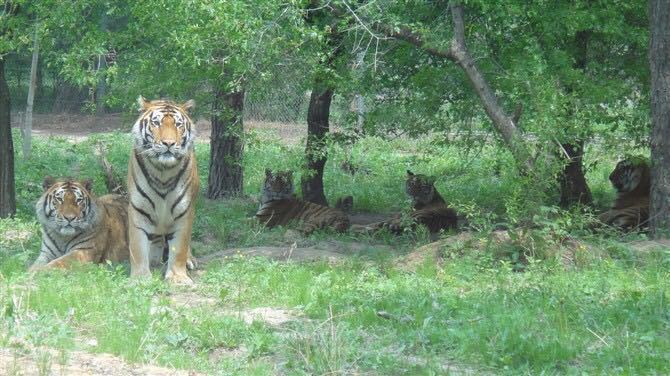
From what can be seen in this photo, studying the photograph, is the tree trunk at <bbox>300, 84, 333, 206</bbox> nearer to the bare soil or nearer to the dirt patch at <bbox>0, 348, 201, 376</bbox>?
the dirt patch at <bbox>0, 348, 201, 376</bbox>

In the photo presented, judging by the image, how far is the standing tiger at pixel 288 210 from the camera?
1249 cm

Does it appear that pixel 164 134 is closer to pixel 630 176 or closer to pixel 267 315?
pixel 267 315

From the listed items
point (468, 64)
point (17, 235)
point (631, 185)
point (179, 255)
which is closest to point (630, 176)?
point (631, 185)

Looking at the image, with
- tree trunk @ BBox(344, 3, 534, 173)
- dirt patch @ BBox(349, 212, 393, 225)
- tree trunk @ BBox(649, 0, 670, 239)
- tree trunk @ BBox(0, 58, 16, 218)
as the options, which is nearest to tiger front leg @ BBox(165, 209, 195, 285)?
tree trunk @ BBox(344, 3, 534, 173)

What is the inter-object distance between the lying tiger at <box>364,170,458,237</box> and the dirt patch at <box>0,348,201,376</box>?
6.12m

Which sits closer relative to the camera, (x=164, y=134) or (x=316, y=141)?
(x=164, y=134)

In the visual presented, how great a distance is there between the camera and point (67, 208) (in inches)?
370

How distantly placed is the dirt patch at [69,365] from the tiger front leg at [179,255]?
9.10ft

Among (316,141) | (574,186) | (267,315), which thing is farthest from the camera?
(574,186)

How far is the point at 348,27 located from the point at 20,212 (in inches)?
208

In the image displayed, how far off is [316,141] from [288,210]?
76.8 inches

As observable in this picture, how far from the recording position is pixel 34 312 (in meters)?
6.73

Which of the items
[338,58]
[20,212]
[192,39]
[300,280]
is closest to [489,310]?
[300,280]

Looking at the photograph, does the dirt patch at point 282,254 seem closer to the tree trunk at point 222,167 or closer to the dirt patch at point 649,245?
the dirt patch at point 649,245
